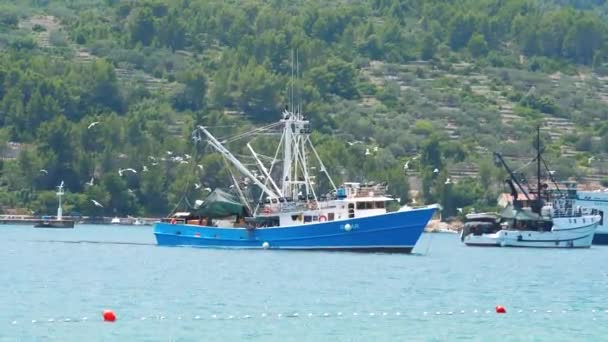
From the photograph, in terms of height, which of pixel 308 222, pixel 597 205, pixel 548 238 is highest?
pixel 308 222

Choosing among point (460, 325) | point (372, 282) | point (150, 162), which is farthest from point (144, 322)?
point (150, 162)

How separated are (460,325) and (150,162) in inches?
4621

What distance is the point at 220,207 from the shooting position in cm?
10619

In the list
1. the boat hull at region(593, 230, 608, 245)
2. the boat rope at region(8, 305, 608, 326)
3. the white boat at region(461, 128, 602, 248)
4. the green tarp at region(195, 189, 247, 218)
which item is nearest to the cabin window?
the green tarp at region(195, 189, 247, 218)

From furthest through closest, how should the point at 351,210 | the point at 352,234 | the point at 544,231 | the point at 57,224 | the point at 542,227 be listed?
the point at 57,224 → the point at 542,227 → the point at 544,231 → the point at 351,210 → the point at 352,234

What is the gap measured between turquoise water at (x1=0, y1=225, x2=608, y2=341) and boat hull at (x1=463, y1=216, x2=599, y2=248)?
16677 mm

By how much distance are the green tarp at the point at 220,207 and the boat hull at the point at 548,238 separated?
24.8 meters

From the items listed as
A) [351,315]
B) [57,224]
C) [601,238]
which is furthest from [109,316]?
[57,224]

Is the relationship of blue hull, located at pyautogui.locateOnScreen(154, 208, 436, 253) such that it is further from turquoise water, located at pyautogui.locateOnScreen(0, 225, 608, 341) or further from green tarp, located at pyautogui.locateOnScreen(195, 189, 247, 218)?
green tarp, located at pyautogui.locateOnScreen(195, 189, 247, 218)

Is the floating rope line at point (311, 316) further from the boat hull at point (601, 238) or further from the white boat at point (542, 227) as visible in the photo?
the boat hull at point (601, 238)

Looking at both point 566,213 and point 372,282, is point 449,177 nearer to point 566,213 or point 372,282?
point 566,213

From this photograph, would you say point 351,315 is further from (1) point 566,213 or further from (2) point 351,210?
(1) point 566,213

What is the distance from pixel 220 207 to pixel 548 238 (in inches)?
1089

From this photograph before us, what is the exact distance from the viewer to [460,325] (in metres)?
61.6
